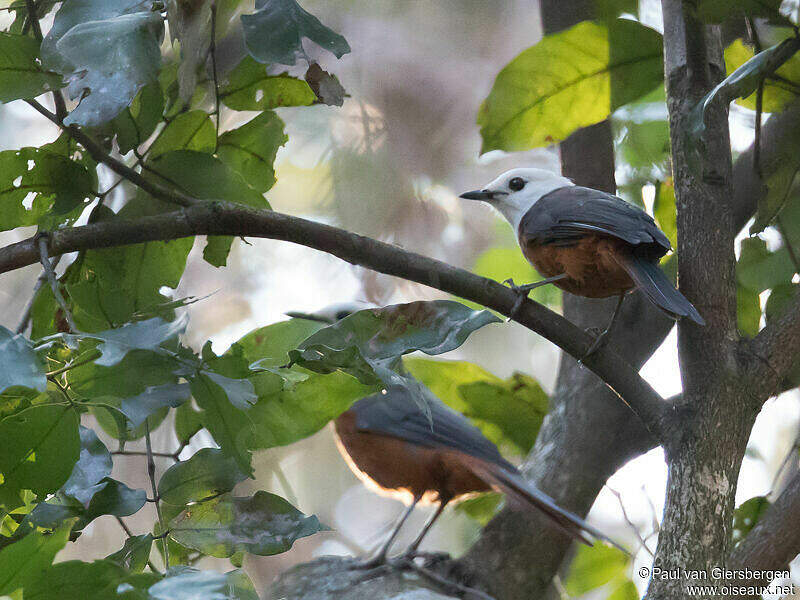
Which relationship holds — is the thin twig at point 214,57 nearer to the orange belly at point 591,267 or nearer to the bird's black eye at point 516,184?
the orange belly at point 591,267

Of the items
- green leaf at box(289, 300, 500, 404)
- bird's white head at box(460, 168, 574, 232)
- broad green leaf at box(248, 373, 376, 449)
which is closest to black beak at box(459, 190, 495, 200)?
bird's white head at box(460, 168, 574, 232)

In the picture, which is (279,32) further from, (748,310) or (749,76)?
(748,310)

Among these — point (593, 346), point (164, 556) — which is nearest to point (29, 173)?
point (164, 556)

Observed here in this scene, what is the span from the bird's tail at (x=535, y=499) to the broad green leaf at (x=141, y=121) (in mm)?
1175

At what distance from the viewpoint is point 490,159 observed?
3.27 meters

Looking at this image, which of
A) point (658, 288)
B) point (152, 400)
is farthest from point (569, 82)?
point (152, 400)

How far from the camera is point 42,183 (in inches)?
60.1

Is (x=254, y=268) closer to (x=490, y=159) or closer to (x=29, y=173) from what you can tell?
(x=490, y=159)

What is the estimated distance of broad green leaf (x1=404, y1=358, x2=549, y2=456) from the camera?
2.31m

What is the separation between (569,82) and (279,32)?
1017 millimetres

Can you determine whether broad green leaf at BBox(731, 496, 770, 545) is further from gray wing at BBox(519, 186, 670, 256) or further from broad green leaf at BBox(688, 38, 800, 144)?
broad green leaf at BBox(688, 38, 800, 144)

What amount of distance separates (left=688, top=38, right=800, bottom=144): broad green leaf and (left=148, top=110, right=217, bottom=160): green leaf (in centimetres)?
97

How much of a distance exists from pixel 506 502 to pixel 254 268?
1.40m

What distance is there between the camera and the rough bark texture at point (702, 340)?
4.63 feet
